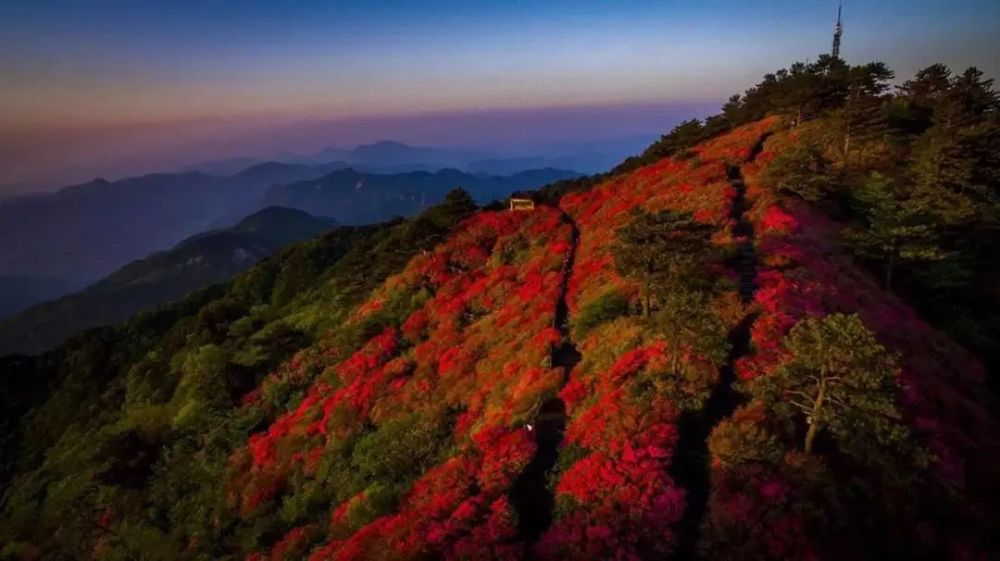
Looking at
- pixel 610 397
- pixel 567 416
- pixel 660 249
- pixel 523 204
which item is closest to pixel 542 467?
pixel 567 416

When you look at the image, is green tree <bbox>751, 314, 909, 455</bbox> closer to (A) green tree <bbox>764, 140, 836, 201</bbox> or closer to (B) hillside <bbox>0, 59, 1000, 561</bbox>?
(B) hillside <bbox>0, 59, 1000, 561</bbox>

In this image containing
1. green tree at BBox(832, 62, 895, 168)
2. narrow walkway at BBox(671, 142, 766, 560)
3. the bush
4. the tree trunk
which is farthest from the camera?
green tree at BBox(832, 62, 895, 168)

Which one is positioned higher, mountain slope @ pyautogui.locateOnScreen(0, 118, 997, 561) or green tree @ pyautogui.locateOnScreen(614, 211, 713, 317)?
green tree @ pyautogui.locateOnScreen(614, 211, 713, 317)

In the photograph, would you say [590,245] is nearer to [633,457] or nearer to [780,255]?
[780,255]

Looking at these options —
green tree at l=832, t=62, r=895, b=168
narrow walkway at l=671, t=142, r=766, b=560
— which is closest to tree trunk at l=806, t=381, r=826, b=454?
narrow walkway at l=671, t=142, r=766, b=560

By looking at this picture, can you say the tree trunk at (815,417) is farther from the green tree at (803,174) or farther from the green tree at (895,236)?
the green tree at (803,174)

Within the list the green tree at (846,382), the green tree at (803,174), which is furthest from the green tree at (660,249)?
the green tree at (803,174)

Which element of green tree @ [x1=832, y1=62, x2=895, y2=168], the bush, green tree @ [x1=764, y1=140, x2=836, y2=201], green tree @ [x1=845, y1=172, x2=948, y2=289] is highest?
green tree @ [x1=832, y1=62, x2=895, y2=168]
